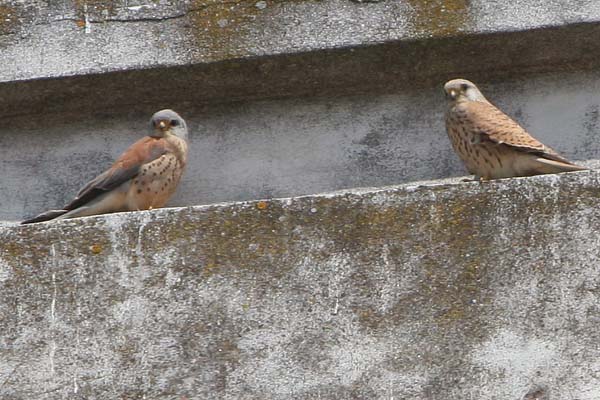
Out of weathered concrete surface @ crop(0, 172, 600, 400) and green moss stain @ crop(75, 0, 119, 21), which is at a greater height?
green moss stain @ crop(75, 0, 119, 21)

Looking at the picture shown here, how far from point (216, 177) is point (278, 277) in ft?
3.57

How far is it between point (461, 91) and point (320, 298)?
3.86ft

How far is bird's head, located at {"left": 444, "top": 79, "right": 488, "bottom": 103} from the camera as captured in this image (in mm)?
5117

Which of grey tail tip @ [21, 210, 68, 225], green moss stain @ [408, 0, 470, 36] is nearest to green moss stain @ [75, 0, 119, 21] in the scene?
grey tail tip @ [21, 210, 68, 225]

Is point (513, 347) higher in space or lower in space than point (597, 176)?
lower

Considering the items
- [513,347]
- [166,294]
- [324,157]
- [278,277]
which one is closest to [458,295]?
[513,347]

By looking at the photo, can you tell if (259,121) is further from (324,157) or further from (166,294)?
(166,294)

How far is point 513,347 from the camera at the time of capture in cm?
415

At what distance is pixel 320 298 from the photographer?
4.24 m

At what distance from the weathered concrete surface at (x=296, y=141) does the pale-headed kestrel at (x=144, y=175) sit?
13cm

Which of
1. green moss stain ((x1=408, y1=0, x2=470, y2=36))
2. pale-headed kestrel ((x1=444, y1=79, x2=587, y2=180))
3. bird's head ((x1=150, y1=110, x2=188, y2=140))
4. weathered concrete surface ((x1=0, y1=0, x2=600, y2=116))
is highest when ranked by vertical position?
green moss stain ((x1=408, y1=0, x2=470, y2=36))

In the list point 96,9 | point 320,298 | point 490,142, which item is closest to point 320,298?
point 320,298

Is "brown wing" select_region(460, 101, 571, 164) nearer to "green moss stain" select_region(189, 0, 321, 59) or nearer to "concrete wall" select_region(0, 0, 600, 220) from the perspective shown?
"concrete wall" select_region(0, 0, 600, 220)

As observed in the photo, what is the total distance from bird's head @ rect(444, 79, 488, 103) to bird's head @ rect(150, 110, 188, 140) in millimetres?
871
